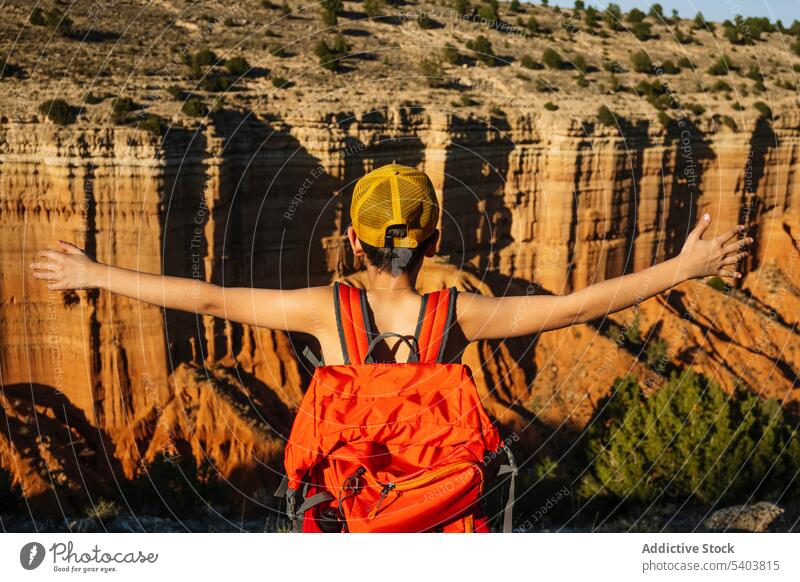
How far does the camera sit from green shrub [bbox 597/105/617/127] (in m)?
29.7

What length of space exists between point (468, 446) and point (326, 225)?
61.3 feet

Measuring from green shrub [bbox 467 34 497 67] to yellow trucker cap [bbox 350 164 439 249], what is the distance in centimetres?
2747

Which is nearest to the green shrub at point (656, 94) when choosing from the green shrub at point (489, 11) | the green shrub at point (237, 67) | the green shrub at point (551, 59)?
the green shrub at point (551, 59)

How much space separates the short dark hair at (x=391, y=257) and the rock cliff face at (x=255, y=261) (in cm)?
960

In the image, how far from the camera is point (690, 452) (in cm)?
1755

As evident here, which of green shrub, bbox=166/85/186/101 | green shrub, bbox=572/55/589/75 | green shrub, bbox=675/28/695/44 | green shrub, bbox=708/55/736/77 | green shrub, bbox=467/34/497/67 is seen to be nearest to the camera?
green shrub, bbox=166/85/186/101

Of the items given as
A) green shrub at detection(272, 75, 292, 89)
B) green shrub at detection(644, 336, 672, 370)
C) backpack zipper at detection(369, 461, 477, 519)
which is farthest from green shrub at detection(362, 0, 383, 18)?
backpack zipper at detection(369, 461, 477, 519)

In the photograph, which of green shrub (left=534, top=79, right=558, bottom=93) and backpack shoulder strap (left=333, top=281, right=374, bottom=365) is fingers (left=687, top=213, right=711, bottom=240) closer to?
backpack shoulder strap (left=333, top=281, right=374, bottom=365)

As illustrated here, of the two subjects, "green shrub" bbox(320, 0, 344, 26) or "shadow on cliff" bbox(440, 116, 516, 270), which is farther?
"green shrub" bbox(320, 0, 344, 26)

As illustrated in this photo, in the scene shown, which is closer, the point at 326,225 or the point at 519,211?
the point at 326,225

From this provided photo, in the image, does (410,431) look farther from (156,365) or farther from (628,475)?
(156,365)

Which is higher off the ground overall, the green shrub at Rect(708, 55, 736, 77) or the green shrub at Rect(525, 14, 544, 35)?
the green shrub at Rect(525, 14, 544, 35)
